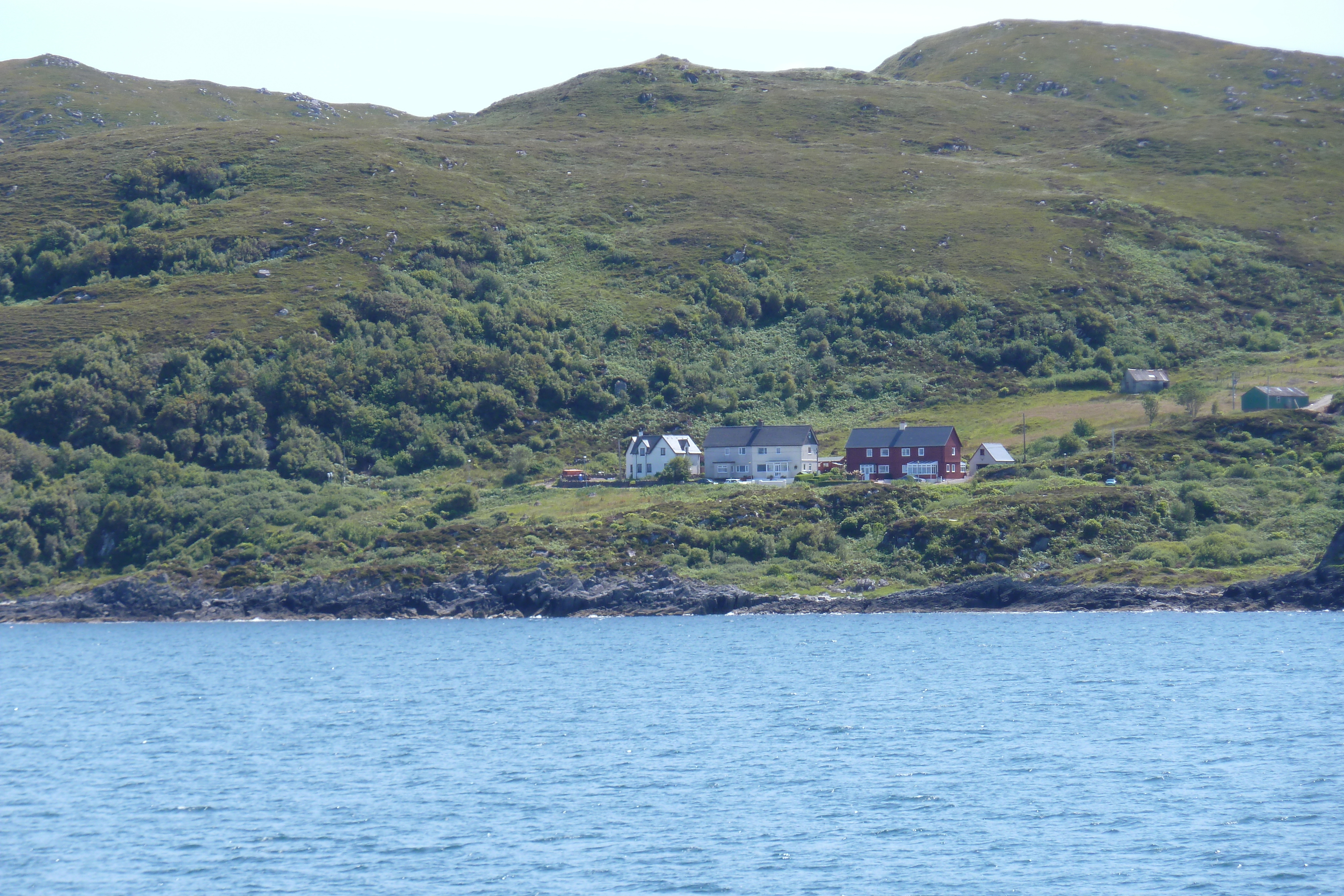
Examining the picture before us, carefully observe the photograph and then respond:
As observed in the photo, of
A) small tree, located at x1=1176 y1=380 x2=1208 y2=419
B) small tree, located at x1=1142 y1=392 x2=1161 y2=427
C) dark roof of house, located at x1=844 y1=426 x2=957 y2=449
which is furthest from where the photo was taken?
small tree, located at x1=1176 y1=380 x2=1208 y2=419

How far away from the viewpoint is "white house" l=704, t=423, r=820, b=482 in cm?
11631

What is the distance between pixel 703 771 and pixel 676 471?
76.4 m

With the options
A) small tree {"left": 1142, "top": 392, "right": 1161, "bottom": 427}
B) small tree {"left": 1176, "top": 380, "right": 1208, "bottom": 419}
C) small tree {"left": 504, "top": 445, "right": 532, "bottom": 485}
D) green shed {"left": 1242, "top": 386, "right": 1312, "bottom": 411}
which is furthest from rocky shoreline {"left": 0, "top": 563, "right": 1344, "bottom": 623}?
green shed {"left": 1242, "top": 386, "right": 1312, "bottom": 411}

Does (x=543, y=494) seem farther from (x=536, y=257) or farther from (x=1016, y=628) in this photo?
(x=536, y=257)

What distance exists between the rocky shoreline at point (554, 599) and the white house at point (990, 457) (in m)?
28.0

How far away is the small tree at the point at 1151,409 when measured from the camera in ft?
383

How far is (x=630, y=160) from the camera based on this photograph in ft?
652

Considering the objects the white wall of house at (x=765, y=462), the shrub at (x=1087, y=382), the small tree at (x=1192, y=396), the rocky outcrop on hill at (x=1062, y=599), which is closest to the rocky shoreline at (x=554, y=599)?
the rocky outcrop on hill at (x=1062, y=599)

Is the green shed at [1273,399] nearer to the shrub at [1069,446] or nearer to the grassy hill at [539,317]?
the grassy hill at [539,317]

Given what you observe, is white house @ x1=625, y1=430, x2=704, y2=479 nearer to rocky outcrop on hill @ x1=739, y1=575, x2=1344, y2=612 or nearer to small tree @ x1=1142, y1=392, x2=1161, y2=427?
rocky outcrop on hill @ x1=739, y1=575, x2=1344, y2=612

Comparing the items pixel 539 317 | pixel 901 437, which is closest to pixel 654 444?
pixel 901 437

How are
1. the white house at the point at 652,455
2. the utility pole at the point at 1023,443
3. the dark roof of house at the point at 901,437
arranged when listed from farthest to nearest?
the white house at the point at 652,455 → the dark roof of house at the point at 901,437 → the utility pole at the point at 1023,443

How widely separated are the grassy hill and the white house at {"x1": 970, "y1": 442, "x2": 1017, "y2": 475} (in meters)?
2.88

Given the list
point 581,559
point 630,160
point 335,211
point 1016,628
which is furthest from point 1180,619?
Result: point 630,160
